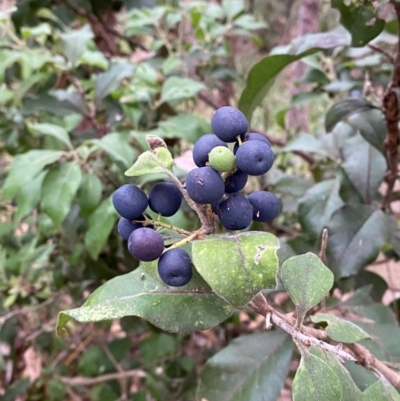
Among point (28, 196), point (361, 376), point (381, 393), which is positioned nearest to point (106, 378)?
point (28, 196)

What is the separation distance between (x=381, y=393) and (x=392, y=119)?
41cm

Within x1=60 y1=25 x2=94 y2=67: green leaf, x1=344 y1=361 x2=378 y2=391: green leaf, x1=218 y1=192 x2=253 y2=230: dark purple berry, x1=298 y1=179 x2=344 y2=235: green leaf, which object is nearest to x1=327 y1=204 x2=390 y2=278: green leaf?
x1=298 y1=179 x2=344 y2=235: green leaf

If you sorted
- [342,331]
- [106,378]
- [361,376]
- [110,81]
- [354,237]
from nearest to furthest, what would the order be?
[342,331], [361,376], [354,237], [110,81], [106,378]

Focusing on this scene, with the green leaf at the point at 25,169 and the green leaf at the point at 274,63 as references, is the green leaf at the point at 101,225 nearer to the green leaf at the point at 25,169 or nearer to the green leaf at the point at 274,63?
the green leaf at the point at 25,169

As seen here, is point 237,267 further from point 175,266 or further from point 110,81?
point 110,81

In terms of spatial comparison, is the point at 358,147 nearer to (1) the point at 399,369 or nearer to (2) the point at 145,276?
(1) the point at 399,369

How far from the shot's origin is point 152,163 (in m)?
0.38

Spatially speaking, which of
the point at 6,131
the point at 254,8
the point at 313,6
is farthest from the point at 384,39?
the point at 254,8

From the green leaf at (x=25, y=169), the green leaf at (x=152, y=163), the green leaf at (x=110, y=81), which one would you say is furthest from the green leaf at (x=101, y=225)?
the green leaf at (x=152, y=163)

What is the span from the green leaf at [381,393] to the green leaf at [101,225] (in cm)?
49

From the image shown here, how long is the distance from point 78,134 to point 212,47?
0.59 m

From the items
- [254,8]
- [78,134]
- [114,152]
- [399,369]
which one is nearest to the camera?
[399,369]

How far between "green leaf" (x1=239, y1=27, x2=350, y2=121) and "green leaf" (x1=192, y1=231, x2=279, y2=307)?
46 cm

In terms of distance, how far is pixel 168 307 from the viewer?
44 centimetres
